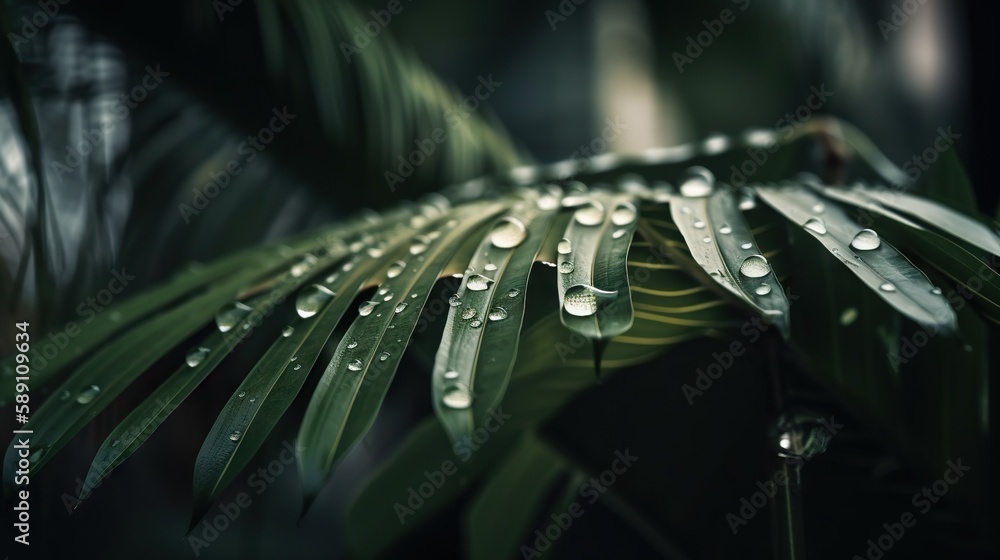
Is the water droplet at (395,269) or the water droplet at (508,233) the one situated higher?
the water droplet at (508,233)

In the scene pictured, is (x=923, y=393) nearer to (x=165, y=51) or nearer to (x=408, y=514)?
(x=408, y=514)

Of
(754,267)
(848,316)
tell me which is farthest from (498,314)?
(848,316)

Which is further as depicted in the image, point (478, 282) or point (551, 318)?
point (551, 318)

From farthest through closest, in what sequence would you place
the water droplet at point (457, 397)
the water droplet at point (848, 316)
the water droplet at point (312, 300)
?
the water droplet at point (848, 316), the water droplet at point (312, 300), the water droplet at point (457, 397)

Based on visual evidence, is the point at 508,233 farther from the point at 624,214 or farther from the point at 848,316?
the point at 848,316

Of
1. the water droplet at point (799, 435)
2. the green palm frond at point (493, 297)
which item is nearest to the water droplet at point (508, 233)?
the green palm frond at point (493, 297)

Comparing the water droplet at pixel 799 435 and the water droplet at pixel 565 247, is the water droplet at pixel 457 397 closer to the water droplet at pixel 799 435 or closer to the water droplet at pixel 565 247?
the water droplet at pixel 565 247

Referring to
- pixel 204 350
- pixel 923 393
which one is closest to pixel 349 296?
pixel 204 350
